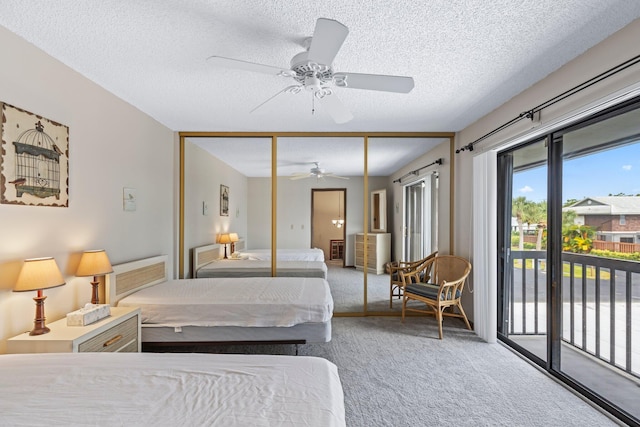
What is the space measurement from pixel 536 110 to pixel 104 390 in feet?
11.5

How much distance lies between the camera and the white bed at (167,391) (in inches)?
46.8

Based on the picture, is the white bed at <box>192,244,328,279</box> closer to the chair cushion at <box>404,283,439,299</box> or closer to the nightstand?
the chair cushion at <box>404,283,439,299</box>

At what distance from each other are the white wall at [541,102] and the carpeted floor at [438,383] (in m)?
0.89

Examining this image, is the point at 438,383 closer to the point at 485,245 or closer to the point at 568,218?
the point at 485,245

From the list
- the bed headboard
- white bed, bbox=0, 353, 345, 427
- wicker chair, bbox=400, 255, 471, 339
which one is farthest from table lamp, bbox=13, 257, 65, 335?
wicker chair, bbox=400, 255, 471, 339

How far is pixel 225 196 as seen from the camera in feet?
17.2

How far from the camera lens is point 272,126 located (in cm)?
409

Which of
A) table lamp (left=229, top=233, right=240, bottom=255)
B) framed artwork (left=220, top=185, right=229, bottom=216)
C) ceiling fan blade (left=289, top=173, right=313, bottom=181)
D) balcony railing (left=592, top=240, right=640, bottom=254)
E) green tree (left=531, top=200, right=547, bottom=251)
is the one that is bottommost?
table lamp (left=229, top=233, right=240, bottom=255)

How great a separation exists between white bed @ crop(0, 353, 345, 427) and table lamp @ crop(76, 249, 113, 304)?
782 millimetres

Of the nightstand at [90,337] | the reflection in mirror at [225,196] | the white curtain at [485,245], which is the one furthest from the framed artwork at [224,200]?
the white curtain at [485,245]

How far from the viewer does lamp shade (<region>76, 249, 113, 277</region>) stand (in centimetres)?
242

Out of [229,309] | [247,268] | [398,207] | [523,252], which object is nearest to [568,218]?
[523,252]

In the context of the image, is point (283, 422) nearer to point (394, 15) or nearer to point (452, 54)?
point (394, 15)

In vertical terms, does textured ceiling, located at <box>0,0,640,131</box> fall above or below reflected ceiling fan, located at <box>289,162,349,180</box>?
Answer: above
